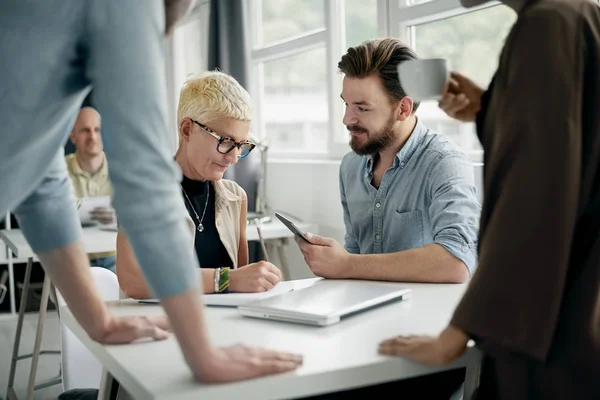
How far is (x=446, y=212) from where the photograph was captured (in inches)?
77.4

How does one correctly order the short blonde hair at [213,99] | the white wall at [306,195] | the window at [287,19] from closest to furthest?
the short blonde hair at [213,99], the white wall at [306,195], the window at [287,19]

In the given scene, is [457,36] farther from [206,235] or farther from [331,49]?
[206,235]

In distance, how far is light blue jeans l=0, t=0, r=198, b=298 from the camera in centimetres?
90

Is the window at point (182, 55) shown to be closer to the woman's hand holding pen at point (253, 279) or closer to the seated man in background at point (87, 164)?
the seated man in background at point (87, 164)

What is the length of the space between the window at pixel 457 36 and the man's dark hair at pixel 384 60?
0.44 meters

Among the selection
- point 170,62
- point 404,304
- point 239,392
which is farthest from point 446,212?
point 170,62

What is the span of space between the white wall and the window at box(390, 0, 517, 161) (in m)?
0.65

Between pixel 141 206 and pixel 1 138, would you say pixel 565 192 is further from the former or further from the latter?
pixel 1 138

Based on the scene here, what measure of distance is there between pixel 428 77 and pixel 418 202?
35.9 inches

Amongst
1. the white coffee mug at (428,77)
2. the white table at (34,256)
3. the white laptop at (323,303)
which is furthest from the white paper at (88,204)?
the white coffee mug at (428,77)

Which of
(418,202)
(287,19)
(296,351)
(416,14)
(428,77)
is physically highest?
(287,19)

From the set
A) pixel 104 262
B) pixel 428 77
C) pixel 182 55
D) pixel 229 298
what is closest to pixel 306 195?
pixel 104 262

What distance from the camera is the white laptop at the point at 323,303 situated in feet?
4.58

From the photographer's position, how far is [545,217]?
3.50 feet
